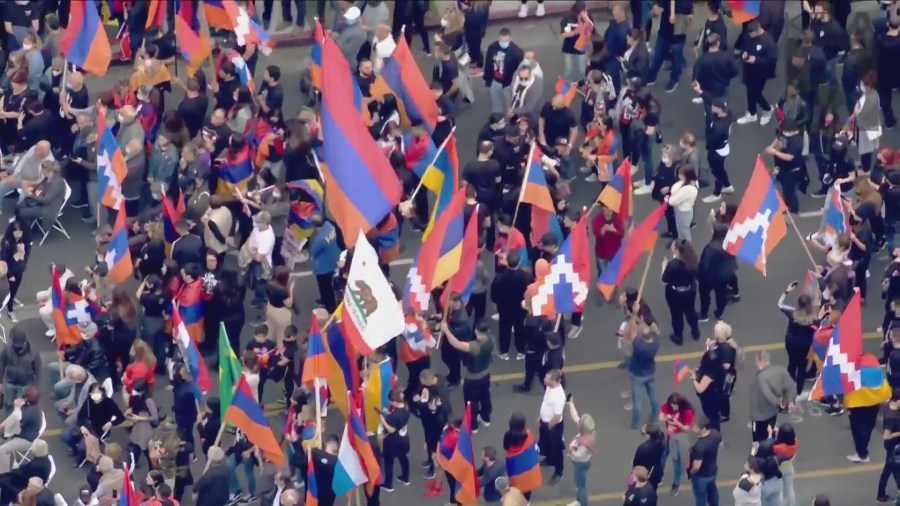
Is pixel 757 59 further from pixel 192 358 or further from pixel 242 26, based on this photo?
pixel 192 358

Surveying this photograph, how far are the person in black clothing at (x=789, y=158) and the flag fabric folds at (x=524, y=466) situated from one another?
22.4 feet

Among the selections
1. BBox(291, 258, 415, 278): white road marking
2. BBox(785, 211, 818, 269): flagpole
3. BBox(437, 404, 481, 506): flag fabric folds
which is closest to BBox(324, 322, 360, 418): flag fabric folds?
BBox(437, 404, 481, 506): flag fabric folds

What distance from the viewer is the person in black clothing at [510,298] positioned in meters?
30.2

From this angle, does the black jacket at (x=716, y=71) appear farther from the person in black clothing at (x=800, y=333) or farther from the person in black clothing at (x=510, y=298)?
the person in black clothing at (x=510, y=298)

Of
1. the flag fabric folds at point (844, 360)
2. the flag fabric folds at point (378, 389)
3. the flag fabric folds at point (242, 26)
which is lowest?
the flag fabric folds at point (378, 389)

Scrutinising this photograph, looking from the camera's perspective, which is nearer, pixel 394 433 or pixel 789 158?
pixel 394 433

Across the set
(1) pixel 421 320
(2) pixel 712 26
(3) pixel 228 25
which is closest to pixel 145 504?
(1) pixel 421 320

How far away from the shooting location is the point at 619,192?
30734 mm

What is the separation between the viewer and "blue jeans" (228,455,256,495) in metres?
28.7

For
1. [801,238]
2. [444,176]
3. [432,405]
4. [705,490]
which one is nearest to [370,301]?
[432,405]

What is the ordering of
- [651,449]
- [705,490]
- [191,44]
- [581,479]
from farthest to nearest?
[191,44], [581,479], [705,490], [651,449]

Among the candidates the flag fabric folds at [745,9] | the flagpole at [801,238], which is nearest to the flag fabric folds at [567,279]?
the flagpole at [801,238]

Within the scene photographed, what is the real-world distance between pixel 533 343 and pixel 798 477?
3682 millimetres

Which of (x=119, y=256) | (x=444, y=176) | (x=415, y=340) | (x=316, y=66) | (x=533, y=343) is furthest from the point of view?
(x=316, y=66)
